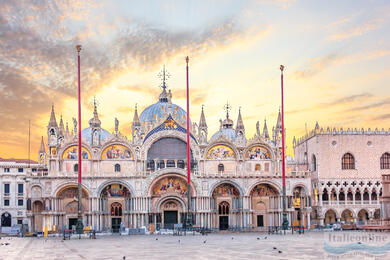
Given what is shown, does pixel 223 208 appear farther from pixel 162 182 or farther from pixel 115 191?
pixel 115 191

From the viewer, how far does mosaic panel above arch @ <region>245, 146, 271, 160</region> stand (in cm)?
6631

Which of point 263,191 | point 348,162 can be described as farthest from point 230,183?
point 348,162

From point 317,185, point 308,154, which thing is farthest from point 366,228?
point 308,154

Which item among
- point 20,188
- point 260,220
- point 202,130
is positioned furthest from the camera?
point 20,188

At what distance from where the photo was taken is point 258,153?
66.4 metres

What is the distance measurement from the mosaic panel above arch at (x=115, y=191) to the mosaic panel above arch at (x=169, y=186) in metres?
3.28

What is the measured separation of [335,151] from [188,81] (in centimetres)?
2465

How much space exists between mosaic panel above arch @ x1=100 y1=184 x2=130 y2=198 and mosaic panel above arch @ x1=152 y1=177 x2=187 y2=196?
10.8 ft

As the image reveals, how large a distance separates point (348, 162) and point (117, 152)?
Result: 29.6 metres

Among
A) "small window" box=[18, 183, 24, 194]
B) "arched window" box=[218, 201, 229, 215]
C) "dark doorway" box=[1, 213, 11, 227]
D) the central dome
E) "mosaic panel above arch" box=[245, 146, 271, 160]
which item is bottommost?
"dark doorway" box=[1, 213, 11, 227]

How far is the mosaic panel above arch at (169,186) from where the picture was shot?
207 ft

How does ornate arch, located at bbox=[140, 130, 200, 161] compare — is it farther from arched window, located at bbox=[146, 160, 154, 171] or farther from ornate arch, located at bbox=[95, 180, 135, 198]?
ornate arch, located at bbox=[95, 180, 135, 198]

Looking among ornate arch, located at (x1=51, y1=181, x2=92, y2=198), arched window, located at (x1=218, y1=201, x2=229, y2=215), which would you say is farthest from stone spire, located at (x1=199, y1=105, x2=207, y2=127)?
ornate arch, located at (x1=51, y1=181, x2=92, y2=198)

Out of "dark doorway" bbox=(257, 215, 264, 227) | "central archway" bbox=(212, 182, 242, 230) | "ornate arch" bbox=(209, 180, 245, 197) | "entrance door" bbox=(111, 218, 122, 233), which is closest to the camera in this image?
"ornate arch" bbox=(209, 180, 245, 197)
